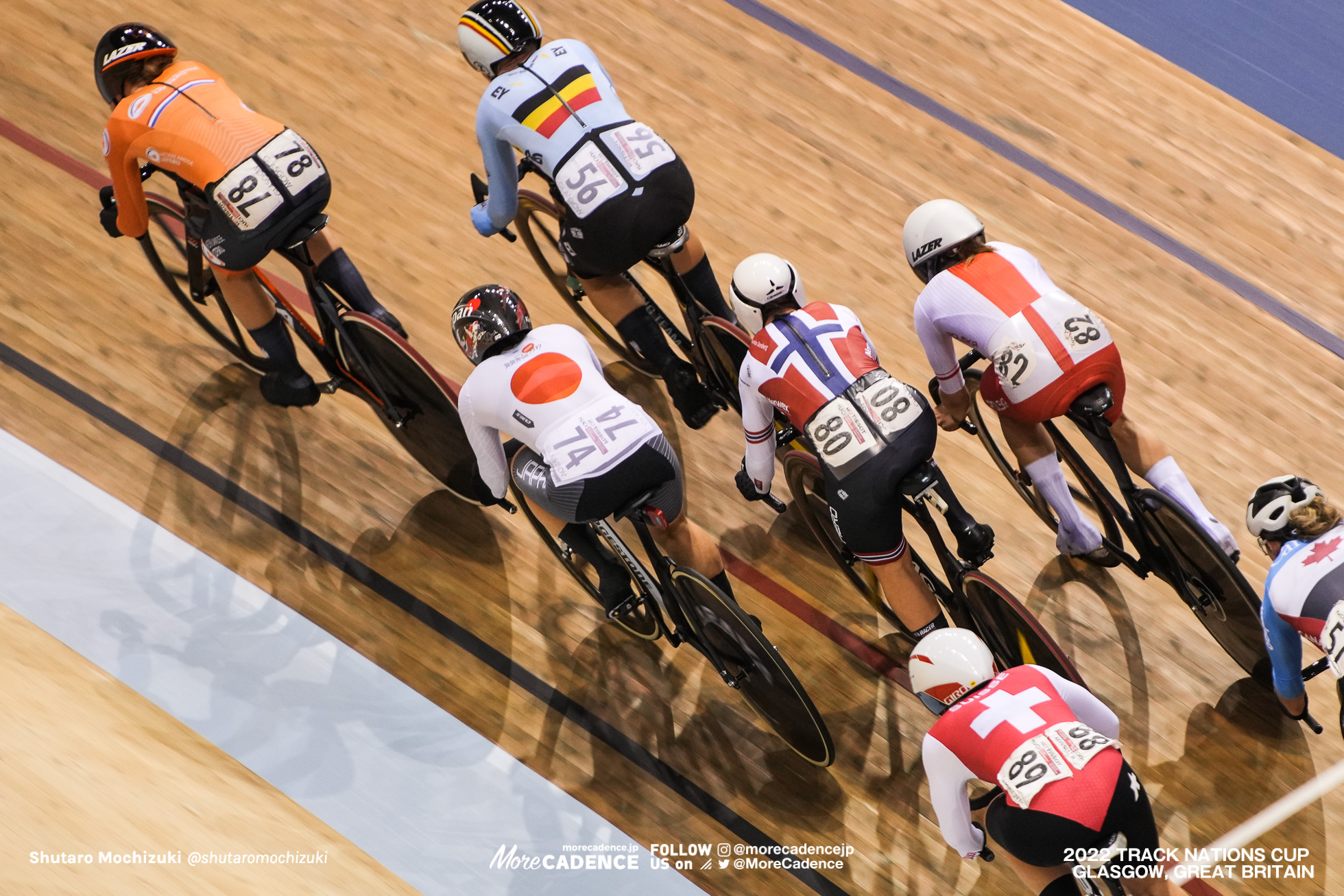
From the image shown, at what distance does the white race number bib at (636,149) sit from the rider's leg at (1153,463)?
173 centimetres

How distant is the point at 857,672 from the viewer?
12.6ft

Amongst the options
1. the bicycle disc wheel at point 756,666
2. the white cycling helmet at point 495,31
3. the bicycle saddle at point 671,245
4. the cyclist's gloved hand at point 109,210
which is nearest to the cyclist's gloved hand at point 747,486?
the bicycle disc wheel at point 756,666

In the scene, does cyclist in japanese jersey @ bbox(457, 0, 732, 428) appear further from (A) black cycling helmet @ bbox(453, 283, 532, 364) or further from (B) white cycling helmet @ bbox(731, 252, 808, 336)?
(A) black cycling helmet @ bbox(453, 283, 532, 364)

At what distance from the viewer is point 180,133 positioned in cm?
368

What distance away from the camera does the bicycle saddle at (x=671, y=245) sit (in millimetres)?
3830

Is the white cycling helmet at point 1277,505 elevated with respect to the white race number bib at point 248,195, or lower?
lower

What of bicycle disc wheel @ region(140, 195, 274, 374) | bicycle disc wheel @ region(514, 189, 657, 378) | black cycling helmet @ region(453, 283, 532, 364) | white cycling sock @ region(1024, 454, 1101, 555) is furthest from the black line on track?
white cycling sock @ region(1024, 454, 1101, 555)

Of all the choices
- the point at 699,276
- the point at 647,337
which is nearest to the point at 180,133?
the point at 647,337

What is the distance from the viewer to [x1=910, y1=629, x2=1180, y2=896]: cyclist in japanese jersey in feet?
8.90

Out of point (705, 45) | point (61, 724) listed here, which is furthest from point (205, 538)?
point (705, 45)

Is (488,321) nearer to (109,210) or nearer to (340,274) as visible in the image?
(340,274)

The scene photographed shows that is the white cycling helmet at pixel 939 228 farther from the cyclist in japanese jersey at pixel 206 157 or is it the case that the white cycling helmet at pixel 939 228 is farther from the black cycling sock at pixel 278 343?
the black cycling sock at pixel 278 343

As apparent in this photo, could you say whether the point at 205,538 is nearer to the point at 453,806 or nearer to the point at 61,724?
the point at 61,724

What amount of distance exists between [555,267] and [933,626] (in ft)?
7.51
